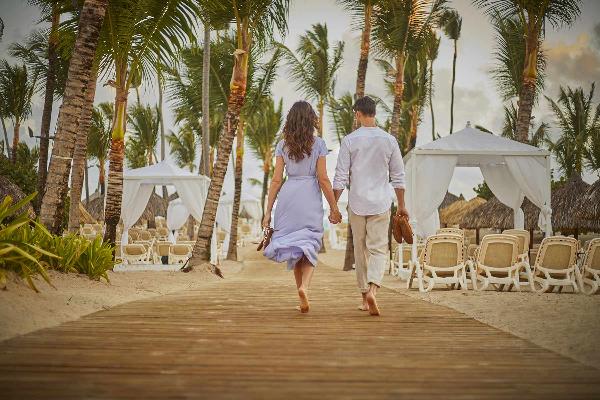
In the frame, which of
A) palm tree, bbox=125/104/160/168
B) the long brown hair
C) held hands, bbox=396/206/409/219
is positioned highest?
palm tree, bbox=125/104/160/168

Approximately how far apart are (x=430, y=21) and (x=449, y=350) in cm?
1606

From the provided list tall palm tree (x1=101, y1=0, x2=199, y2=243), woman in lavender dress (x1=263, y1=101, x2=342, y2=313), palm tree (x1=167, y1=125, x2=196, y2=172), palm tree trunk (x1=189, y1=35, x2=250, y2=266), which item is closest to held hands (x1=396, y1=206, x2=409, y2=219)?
woman in lavender dress (x1=263, y1=101, x2=342, y2=313)

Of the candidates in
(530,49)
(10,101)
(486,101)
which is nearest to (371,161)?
(530,49)

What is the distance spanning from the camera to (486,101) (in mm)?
75250

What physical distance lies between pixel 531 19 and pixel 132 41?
11.3 meters

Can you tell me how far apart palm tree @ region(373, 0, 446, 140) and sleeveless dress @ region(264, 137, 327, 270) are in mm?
12743

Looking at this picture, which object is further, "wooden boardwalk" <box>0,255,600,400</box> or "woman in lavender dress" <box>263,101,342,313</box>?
"woman in lavender dress" <box>263,101,342,313</box>

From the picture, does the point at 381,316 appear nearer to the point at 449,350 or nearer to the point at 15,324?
the point at 449,350

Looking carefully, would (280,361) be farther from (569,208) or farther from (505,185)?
(569,208)

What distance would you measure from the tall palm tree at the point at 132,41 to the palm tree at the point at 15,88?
852 inches

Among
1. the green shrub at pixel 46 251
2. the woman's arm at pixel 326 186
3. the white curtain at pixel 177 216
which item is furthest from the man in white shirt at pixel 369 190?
the white curtain at pixel 177 216

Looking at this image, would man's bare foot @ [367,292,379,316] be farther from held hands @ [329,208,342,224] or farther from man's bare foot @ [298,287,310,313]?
held hands @ [329,208,342,224]

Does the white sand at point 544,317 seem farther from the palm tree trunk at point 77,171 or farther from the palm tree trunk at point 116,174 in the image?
the palm tree trunk at point 77,171

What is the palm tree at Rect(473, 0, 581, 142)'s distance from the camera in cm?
1669
